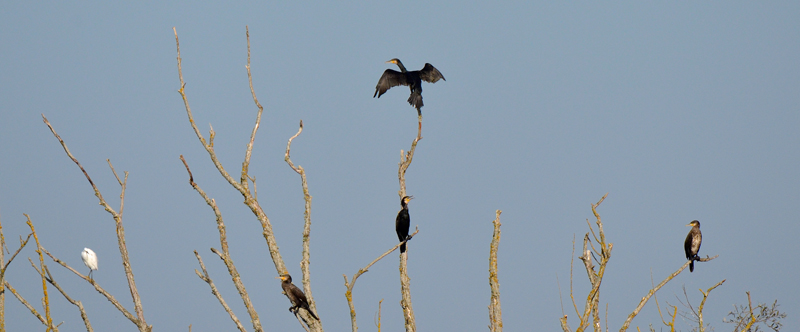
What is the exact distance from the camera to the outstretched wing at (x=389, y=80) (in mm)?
10203

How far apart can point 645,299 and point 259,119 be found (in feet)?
11.4

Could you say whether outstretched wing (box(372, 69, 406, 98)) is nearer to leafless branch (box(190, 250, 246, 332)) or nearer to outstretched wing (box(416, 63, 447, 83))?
outstretched wing (box(416, 63, 447, 83))

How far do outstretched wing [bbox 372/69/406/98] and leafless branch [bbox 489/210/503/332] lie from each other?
4730mm

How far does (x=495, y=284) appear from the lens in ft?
18.4

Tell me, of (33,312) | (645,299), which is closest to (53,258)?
(33,312)

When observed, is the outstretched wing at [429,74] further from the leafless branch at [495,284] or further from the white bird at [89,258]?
the white bird at [89,258]

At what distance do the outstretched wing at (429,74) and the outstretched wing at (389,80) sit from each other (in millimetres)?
540

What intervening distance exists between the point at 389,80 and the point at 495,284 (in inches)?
205

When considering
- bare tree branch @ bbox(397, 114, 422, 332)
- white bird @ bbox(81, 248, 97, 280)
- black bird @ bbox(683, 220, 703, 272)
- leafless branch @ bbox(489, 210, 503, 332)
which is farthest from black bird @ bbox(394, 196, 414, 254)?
white bird @ bbox(81, 248, 97, 280)

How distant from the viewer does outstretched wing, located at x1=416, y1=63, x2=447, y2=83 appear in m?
10.8

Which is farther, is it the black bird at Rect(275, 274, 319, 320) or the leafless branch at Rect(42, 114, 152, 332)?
the black bird at Rect(275, 274, 319, 320)

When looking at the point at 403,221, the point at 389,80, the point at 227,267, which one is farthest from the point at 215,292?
the point at 389,80

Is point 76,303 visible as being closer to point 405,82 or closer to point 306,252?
point 306,252

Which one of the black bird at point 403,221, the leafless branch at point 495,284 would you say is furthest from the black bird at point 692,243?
the leafless branch at point 495,284
